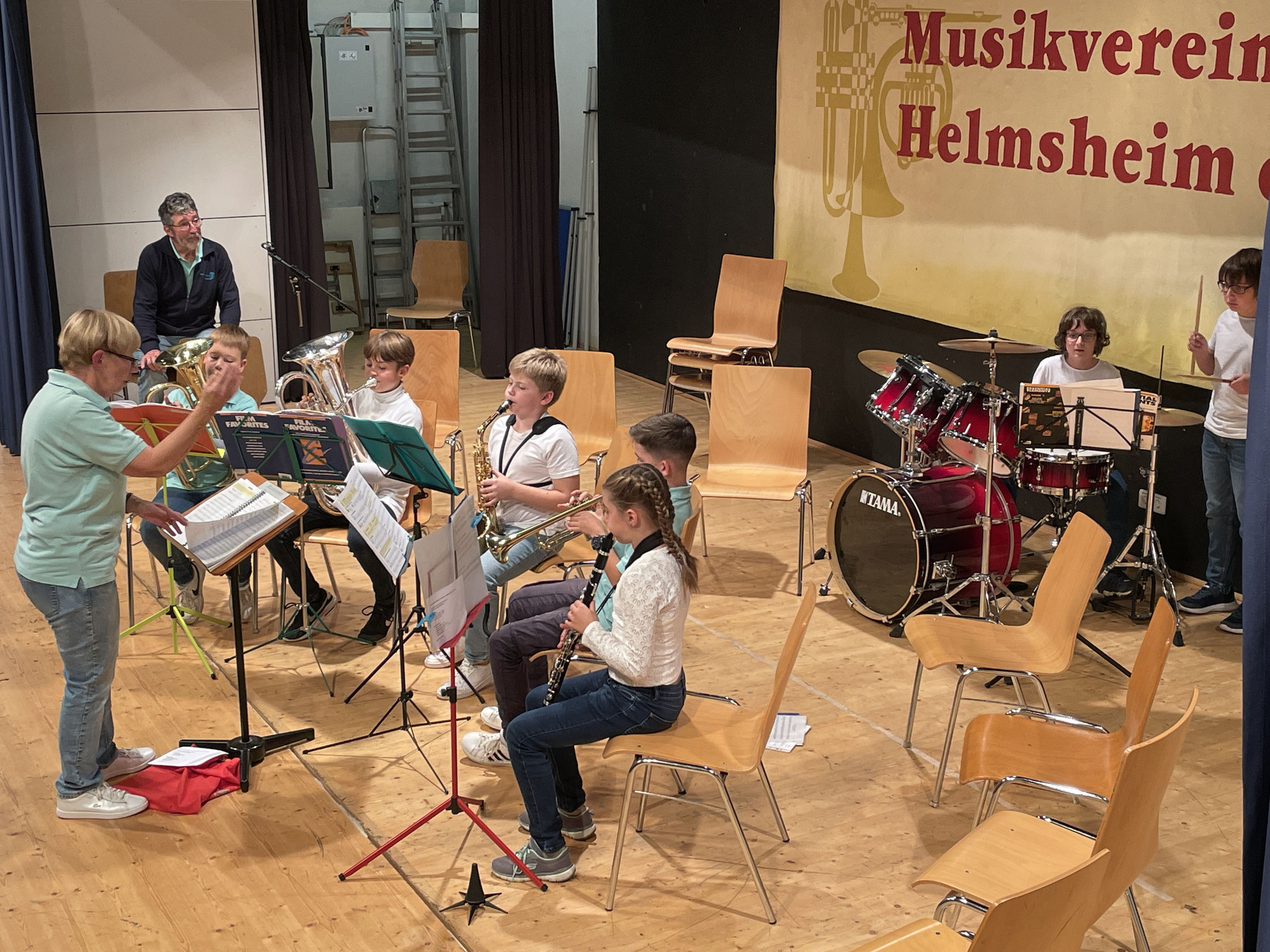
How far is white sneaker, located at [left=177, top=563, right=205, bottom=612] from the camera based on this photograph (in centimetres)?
565

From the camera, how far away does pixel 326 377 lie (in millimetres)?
4910

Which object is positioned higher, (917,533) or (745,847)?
(917,533)

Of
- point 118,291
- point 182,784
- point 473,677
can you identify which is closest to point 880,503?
point 473,677

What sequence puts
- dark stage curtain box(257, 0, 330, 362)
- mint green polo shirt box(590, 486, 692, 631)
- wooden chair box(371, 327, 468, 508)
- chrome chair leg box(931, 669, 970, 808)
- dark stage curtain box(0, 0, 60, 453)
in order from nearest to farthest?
mint green polo shirt box(590, 486, 692, 631) < chrome chair leg box(931, 669, 970, 808) < wooden chair box(371, 327, 468, 508) < dark stage curtain box(0, 0, 60, 453) < dark stage curtain box(257, 0, 330, 362)

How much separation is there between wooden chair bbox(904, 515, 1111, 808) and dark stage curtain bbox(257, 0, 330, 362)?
19.6 feet

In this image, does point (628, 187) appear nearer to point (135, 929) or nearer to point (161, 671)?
point (161, 671)

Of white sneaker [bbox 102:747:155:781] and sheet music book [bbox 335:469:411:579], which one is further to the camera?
white sneaker [bbox 102:747:155:781]

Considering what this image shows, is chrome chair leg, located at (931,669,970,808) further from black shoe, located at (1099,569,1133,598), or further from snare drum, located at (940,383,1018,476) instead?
black shoe, located at (1099,569,1133,598)

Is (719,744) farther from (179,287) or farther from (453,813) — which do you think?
(179,287)

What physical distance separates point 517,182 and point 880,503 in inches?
222

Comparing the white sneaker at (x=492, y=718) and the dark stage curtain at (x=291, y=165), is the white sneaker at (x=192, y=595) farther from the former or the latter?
the dark stage curtain at (x=291, y=165)

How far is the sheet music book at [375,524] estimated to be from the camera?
12.5 ft

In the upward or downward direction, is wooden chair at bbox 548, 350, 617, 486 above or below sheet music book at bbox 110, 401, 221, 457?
below

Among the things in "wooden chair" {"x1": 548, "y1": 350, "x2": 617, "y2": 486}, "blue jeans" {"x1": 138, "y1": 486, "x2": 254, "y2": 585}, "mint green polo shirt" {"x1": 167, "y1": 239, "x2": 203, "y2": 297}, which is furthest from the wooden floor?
"mint green polo shirt" {"x1": 167, "y1": 239, "x2": 203, "y2": 297}
